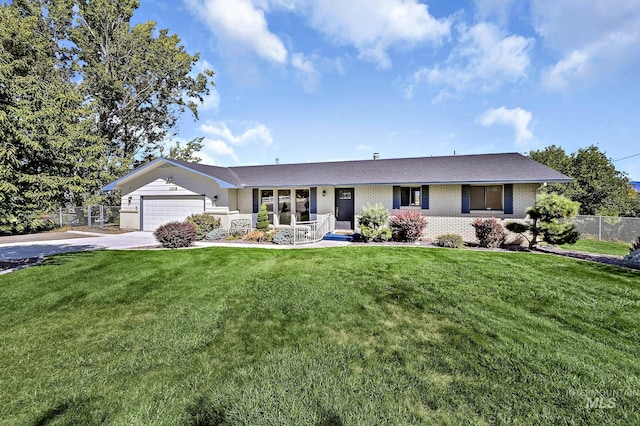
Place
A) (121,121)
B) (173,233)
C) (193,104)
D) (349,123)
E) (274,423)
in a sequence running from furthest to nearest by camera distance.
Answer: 1. (193,104)
2. (121,121)
3. (349,123)
4. (173,233)
5. (274,423)

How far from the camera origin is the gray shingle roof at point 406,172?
41.4ft

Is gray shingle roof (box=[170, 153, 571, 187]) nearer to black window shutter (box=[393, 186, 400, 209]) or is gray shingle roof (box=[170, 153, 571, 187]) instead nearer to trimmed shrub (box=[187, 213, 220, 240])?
black window shutter (box=[393, 186, 400, 209])

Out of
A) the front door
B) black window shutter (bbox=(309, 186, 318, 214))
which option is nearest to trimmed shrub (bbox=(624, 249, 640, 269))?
the front door

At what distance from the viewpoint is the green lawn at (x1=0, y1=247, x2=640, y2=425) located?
2.60m

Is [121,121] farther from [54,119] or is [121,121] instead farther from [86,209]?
[54,119]

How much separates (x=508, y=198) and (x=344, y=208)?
787 cm

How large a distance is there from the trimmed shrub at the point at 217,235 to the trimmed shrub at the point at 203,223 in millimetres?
348

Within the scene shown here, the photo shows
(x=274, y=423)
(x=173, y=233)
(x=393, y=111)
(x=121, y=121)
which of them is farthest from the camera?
(x=121, y=121)

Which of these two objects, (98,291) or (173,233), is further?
(173,233)

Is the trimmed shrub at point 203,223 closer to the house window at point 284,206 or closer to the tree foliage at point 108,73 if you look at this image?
the house window at point 284,206

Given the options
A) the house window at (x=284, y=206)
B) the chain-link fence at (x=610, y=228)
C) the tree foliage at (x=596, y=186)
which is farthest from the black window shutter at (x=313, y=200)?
the tree foliage at (x=596, y=186)

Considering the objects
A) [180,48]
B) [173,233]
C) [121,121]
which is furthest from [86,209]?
[180,48]

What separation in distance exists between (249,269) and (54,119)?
301 inches

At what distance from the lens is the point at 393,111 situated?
16859mm
